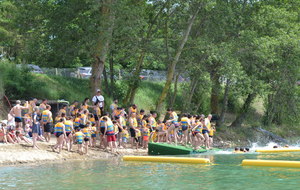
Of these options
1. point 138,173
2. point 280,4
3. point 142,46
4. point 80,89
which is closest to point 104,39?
point 142,46

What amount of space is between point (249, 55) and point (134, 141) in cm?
1033

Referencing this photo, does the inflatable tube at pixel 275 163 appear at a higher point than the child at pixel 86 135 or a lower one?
lower

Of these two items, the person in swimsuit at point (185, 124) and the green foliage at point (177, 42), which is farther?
the green foliage at point (177, 42)

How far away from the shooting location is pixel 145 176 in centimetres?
1617

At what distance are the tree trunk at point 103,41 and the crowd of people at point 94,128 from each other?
3732mm

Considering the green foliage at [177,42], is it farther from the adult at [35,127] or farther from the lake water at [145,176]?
the lake water at [145,176]

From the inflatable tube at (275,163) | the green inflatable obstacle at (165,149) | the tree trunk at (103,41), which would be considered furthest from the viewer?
the tree trunk at (103,41)

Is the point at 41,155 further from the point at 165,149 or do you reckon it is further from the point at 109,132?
the point at 165,149

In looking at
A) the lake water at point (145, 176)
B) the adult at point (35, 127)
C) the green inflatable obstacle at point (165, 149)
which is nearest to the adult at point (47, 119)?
the adult at point (35, 127)

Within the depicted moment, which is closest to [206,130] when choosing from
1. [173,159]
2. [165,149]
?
[165,149]

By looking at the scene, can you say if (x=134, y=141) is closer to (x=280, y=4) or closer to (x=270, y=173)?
(x=270, y=173)

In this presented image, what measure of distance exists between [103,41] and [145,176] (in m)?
11.6

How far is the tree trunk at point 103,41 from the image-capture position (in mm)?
25953

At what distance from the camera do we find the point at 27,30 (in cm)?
2977
